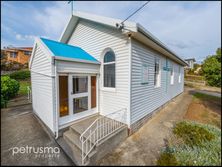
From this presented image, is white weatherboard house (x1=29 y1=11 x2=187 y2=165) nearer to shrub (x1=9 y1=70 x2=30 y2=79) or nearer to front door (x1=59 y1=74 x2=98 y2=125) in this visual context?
front door (x1=59 y1=74 x2=98 y2=125)

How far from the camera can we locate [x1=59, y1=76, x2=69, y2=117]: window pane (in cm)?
358

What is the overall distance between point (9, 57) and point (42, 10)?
25.3m

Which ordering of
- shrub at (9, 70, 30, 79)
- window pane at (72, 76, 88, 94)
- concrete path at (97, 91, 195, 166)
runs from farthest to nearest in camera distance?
shrub at (9, 70, 30, 79), window pane at (72, 76, 88, 94), concrete path at (97, 91, 195, 166)

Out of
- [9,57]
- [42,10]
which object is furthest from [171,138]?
[9,57]

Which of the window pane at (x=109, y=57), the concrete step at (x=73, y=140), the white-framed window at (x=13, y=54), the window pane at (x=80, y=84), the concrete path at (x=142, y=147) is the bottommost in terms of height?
the concrete path at (x=142, y=147)

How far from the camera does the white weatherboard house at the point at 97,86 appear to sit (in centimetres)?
321

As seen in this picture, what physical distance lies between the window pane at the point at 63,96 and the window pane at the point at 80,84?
13.0 inches

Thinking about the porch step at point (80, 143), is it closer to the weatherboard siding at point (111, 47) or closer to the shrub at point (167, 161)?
the weatherboard siding at point (111, 47)

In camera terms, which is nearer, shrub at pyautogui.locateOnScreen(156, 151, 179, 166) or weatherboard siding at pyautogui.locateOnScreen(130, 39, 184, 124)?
shrub at pyautogui.locateOnScreen(156, 151, 179, 166)

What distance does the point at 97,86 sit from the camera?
186 inches

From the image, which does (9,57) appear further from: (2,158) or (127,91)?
(127,91)

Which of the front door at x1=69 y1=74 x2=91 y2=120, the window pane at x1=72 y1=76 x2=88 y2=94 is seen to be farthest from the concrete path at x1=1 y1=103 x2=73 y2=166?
the window pane at x1=72 y1=76 x2=88 y2=94

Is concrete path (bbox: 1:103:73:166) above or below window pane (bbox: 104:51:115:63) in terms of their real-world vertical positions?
below

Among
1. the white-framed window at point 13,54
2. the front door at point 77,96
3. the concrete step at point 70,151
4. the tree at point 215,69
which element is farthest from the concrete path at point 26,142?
the white-framed window at point 13,54
